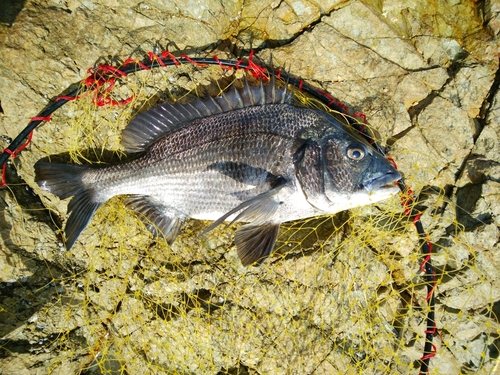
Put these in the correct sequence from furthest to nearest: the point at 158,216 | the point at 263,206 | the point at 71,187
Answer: the point at 158,216 < the point at 71,187 < the point at 263,206

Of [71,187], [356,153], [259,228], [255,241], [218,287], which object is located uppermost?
[356,153]

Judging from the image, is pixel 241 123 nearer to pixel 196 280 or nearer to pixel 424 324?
pixel 196 280

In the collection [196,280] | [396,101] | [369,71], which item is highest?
[369,71]

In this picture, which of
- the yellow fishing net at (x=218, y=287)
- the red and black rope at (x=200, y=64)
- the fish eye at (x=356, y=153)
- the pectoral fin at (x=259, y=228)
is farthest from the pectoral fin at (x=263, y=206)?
the red and black rope at (x=200, y=64)

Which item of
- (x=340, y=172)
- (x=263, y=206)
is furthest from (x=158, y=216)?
(x=340, y=172)

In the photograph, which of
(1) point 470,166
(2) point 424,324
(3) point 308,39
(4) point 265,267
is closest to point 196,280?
(4) point 265,267

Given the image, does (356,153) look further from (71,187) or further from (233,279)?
(71,187)

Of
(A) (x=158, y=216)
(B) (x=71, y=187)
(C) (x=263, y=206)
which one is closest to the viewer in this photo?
(C) (x=263, y=206)
